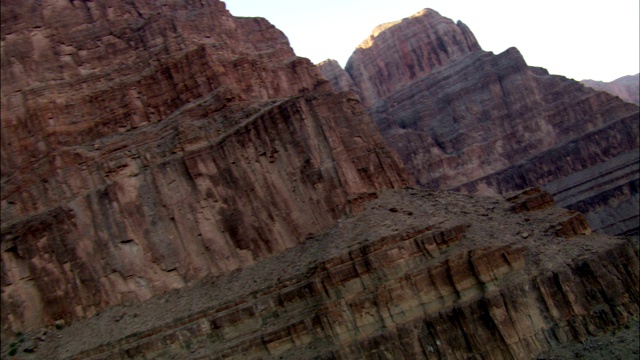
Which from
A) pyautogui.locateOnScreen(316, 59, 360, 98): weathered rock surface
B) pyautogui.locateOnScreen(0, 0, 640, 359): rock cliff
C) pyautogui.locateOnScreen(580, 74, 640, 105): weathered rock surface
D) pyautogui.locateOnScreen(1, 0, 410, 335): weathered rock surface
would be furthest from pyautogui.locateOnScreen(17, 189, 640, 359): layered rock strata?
pyautogui.locateOnScreen(580, 74, 640, 105): weathered rock surface

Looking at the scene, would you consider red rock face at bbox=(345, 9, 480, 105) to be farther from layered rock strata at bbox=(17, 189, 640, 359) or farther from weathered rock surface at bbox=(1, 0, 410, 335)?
layered rock strata at bbox=(17, 189, 640, 359)

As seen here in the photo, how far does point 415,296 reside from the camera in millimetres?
37344

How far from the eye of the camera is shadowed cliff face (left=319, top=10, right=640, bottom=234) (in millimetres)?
90000

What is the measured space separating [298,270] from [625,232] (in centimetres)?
5756

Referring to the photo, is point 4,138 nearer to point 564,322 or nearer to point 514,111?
point 564,322

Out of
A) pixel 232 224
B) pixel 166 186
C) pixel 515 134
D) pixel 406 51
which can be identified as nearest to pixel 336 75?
pixel 406 51

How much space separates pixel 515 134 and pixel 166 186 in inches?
2750

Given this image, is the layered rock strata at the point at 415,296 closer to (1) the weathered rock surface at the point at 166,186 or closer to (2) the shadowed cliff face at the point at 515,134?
(1) the weathered rock surface at the point at 166,186

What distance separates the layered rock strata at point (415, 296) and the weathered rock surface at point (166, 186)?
381cm

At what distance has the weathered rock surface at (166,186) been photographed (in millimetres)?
48250

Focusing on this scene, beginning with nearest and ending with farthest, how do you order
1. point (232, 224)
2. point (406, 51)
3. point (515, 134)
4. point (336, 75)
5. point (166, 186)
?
point (232, 224) → point (166, 186) → point (515, 134) → point (406, 51) → point (336, 75)

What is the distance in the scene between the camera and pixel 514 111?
104m

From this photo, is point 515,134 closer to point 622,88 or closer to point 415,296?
point 415,296

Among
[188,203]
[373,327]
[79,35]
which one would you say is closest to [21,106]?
[79,35]
